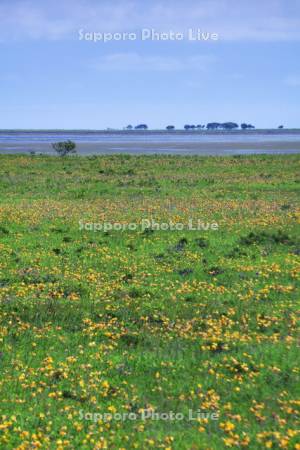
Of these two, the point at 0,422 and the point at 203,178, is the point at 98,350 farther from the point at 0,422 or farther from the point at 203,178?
the point at 203,178

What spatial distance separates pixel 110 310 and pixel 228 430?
5980 millimetres

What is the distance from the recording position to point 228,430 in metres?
9.26

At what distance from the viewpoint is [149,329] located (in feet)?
44.5

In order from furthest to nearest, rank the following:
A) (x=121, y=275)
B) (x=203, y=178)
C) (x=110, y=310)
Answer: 1. (x=203, y=178)
2. (x=121, y=275)
3. (x=110, y=310)

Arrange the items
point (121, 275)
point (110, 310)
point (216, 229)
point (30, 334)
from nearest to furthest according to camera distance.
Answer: point (30, 334) < point (110, 310) < point (121, 275) < point (216, 229)

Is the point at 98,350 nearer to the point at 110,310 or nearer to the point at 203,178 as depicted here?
the point at 110,310

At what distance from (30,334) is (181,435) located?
17.5 feet

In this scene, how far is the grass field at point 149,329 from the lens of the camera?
9484 mm

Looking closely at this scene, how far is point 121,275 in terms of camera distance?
17.5m

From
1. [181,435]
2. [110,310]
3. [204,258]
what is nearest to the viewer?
[181,435]

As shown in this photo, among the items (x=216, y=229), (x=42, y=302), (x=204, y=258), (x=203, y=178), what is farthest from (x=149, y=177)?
(x=42, y=302)

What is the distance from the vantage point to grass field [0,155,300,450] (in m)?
9.48

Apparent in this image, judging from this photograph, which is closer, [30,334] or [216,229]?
[30,334]

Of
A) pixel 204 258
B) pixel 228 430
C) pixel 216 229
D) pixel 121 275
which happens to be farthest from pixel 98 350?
pixel 216 229
